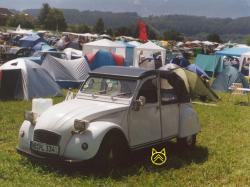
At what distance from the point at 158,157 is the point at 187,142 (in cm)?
124

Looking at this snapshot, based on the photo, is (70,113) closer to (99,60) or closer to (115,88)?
(115,88)

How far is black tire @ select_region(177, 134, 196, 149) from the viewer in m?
9.31

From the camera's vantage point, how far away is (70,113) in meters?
7.30

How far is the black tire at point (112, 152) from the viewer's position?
6994 mm

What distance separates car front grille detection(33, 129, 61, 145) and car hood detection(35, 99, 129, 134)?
6cm

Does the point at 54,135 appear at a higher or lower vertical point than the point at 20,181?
higher

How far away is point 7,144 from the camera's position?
30.2 ft

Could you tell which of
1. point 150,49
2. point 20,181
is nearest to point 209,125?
point 20,181

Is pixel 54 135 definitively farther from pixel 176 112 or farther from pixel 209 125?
pixel 209 125

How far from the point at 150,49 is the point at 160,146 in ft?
87.4

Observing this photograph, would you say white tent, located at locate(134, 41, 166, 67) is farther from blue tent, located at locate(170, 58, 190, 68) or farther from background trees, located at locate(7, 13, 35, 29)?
background trees, located at locate(7, 13, 35, 29)

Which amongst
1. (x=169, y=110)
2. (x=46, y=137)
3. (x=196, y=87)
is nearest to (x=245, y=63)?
(x=196, y=87)

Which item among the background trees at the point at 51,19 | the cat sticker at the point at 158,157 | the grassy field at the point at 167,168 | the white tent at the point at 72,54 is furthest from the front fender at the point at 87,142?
the background trees at the point at 51,19

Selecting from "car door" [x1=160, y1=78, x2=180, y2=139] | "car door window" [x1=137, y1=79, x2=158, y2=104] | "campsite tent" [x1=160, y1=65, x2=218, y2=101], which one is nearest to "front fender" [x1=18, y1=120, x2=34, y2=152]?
"car door window" [x1=137, y1=79, x2=158, y2=104]
